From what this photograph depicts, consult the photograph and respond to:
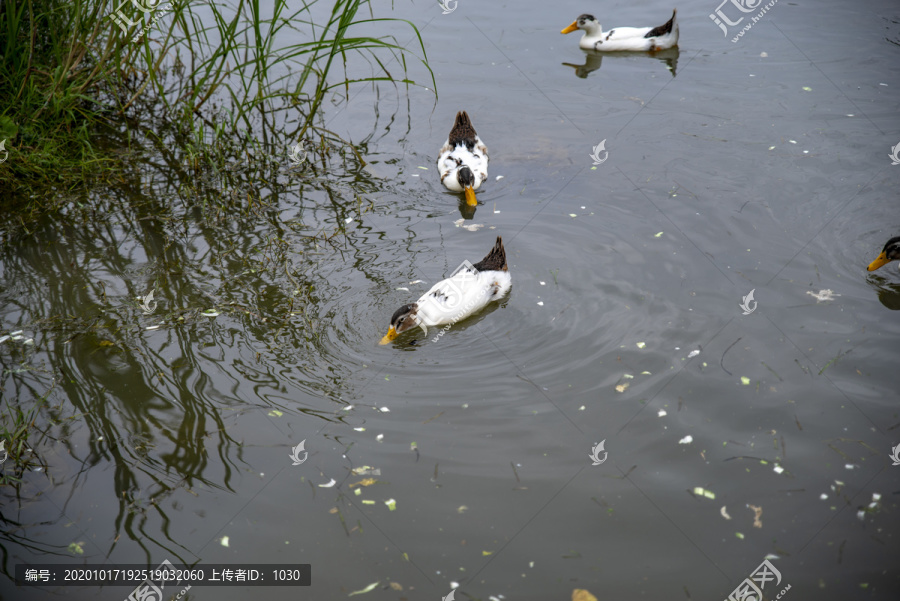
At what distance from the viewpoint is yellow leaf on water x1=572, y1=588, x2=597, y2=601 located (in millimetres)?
3652

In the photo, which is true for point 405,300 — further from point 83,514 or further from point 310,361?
point 83,514

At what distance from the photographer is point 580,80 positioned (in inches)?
370

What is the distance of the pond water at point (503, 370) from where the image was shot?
3934 millimetres

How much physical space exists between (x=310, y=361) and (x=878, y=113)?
23.9 feet
